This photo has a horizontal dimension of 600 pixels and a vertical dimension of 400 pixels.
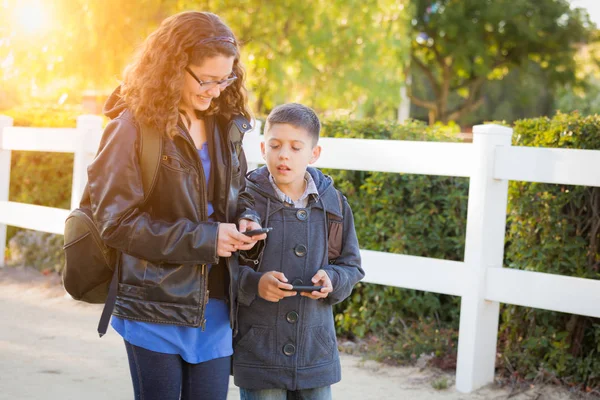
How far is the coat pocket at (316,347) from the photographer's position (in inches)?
115

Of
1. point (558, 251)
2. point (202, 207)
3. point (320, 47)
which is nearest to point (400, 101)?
point (320, 47)

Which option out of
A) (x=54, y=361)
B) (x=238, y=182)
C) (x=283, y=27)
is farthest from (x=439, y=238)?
(x=283, y=27)

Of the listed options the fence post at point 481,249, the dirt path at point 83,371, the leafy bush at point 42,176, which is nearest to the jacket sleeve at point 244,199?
the dirt path at point 83,371

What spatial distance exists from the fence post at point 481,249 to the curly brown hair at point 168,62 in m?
2.33

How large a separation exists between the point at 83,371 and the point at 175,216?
262cm

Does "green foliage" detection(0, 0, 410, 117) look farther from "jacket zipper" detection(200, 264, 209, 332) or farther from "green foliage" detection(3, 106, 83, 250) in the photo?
"jacket zipper" detection(200, 264, 209, 332)

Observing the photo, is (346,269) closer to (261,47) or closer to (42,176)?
(42,176)

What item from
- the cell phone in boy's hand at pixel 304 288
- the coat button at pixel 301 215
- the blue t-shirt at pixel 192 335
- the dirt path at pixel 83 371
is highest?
the coat button at pixel 301 215

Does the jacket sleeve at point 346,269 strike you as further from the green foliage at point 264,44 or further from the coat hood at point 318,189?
the green foliage at point 264,44

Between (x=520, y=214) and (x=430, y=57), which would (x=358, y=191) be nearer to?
(x=520, y=214)

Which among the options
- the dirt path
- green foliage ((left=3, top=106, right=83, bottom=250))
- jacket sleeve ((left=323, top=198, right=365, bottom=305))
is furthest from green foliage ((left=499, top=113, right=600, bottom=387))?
green foliage ((left=3, top=106, right=83, bottom=250))

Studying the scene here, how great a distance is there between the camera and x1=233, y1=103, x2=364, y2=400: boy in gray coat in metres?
2.90

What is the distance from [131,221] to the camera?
2576 mm

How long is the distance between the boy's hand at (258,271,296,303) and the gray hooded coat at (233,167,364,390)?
5cm
